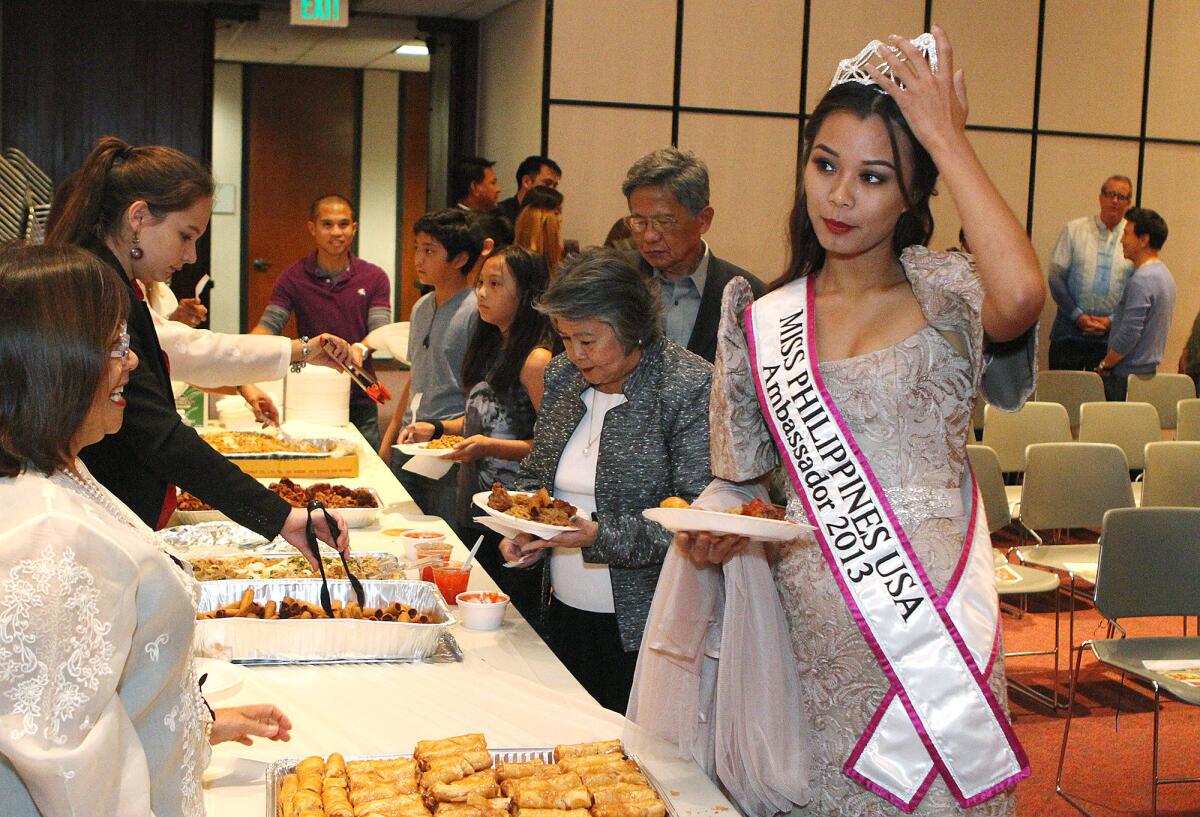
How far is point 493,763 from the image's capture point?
1759 mm

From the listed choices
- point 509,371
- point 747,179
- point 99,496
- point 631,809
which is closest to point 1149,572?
point 509,371

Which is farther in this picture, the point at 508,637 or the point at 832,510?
the point at 508,637

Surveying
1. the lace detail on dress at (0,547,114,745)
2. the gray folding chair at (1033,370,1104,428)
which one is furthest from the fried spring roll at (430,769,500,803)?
the gray folding chair at (1033,370,1104,428)

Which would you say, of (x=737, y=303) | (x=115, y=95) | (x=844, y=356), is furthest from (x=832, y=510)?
(x=115, y=95)

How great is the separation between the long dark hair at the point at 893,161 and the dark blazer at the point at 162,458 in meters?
1.01

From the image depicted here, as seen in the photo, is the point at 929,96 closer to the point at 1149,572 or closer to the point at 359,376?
the point at 1149,572

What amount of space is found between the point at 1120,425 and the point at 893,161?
14.7ft

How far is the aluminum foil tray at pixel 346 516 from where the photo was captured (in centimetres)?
333

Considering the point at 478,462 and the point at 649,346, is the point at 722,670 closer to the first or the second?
the point at 649,346

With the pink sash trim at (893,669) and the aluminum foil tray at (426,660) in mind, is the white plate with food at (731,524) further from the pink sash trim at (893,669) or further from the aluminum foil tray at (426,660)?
the aluminum foil tray at (426,660)

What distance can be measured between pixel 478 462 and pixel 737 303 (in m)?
1.89

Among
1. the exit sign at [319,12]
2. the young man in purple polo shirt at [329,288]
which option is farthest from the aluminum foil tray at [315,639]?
the exit sign at [319,12]

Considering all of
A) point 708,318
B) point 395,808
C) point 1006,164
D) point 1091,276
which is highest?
point 1006,164

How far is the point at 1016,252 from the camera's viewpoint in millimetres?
1551
